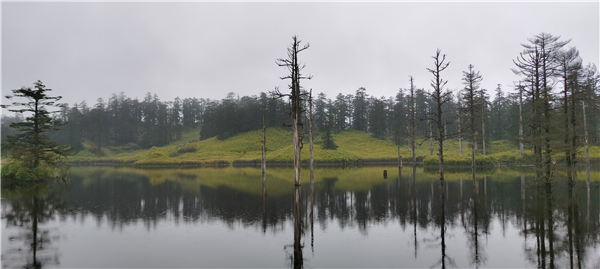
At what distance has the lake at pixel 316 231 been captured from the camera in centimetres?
1155

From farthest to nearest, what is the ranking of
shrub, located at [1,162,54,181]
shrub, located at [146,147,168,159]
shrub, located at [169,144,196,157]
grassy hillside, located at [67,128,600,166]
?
1. shrub, located at [169,144,196,157]
2. shrub, located at [146,147,168,159]
3. grassy hillside, located at [67,128,600,166]
4. shrub, located at [1,162,54,181]

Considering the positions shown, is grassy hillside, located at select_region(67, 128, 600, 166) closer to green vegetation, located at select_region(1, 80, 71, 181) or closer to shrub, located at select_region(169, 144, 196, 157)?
shrub, located at select_region(169, 144, 196, 157)

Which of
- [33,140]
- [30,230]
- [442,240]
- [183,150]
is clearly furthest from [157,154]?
[442,240]

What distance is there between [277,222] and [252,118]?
92.8 m

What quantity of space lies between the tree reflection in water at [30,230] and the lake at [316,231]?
5cm

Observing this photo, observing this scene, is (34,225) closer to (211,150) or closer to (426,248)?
(426,248)

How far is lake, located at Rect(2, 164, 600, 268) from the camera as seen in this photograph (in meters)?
11.5

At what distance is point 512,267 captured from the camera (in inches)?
407

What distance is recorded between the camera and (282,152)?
77.1 meters

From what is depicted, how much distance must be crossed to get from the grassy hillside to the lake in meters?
35.7

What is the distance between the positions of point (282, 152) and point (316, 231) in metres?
61.9

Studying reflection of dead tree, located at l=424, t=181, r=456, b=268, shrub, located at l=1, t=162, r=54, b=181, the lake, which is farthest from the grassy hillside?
reflection of dead tree, located at l=424, t=181, r=456, b=268

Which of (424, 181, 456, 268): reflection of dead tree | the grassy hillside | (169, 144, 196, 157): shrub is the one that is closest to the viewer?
(424, 181, 456, 268): reflection of dead tree

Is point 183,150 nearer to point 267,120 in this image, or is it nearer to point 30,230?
point 267,120
